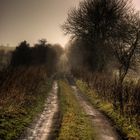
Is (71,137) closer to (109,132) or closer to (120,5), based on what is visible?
(109,132)

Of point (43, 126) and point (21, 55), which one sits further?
point (21, 55)

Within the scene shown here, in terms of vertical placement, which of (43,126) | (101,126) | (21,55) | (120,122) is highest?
(21,55)

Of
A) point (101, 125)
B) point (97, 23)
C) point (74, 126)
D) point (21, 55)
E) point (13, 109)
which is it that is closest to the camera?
point (74, 126)

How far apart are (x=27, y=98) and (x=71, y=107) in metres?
3.59

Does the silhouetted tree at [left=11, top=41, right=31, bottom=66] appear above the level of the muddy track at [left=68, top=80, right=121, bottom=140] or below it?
above

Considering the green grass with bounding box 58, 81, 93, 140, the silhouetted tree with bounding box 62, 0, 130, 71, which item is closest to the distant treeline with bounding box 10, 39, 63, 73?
the silhouetted tree with bounding box 62, 0, 130, 71

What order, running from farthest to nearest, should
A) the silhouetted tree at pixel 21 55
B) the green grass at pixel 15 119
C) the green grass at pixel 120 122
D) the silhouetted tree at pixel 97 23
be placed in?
1. the silhouetted tree at pixel 21 55
2. the silhouetted tree at pixel 97 23
3. the green grass at pixel 120 122
4. the green grass at pixel 15 119

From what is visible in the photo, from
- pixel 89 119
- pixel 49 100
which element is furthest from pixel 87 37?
pixel 89 119

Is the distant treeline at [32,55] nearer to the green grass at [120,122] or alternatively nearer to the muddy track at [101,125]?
the green grass at [120,122]

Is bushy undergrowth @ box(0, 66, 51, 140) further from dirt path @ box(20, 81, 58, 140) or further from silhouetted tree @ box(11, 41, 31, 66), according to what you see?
silhouetted tree @ box(11, 41, 31, 66)

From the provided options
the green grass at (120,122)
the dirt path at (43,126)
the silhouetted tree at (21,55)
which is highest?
the silhouetted tree at (21,55)

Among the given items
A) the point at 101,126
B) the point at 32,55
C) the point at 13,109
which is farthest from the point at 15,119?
the point at 32,55

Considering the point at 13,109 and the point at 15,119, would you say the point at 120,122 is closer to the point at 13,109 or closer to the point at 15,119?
the point at 15,119

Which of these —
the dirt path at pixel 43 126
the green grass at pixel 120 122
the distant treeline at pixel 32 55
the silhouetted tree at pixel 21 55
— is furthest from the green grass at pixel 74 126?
the silhouetted tree at pixel 21 55
